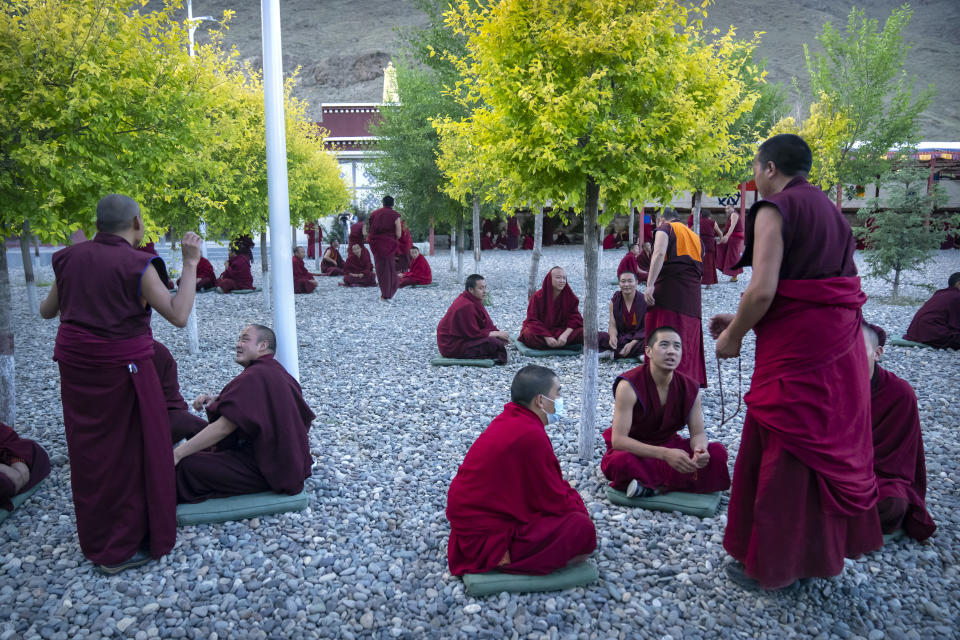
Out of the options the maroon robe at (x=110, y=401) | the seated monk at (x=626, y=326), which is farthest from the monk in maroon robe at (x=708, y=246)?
the maroon robe at (x=110, y=401)

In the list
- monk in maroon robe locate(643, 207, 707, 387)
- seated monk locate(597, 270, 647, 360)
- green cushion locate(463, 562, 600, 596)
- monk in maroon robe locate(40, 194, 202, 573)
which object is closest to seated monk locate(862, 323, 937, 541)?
green cushion locate(463, 562, 600, 596)

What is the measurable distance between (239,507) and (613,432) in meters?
2.29

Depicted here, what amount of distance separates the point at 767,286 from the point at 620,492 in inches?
74.8

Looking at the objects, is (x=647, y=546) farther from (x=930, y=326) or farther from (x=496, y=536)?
(x=930, y=326)

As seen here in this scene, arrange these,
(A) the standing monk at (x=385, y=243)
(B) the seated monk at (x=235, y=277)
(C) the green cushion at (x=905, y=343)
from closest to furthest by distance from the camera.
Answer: (C) the green cushion at (x=905, y=343) → (A) the standing monk at (x=385, y=243) → (B) the seated monk at (x=235, y=277)

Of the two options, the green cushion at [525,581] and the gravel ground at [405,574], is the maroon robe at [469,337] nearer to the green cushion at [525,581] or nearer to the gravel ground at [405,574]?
the gravel ground at [405,574]

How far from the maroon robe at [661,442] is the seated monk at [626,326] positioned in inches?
147

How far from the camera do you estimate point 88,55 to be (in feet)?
15.9

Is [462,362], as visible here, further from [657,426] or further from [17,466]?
[17,466]

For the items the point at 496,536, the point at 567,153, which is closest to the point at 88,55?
the point at 567,153

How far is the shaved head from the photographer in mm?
3484

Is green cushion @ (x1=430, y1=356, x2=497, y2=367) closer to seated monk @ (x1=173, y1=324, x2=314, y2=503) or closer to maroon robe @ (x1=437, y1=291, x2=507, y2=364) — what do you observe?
maroon robe @ (x1=437, y1=291, x2=507, y2=364)

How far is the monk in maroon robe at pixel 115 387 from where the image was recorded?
3.37 meters

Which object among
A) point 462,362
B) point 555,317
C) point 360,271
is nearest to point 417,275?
point 360,271
